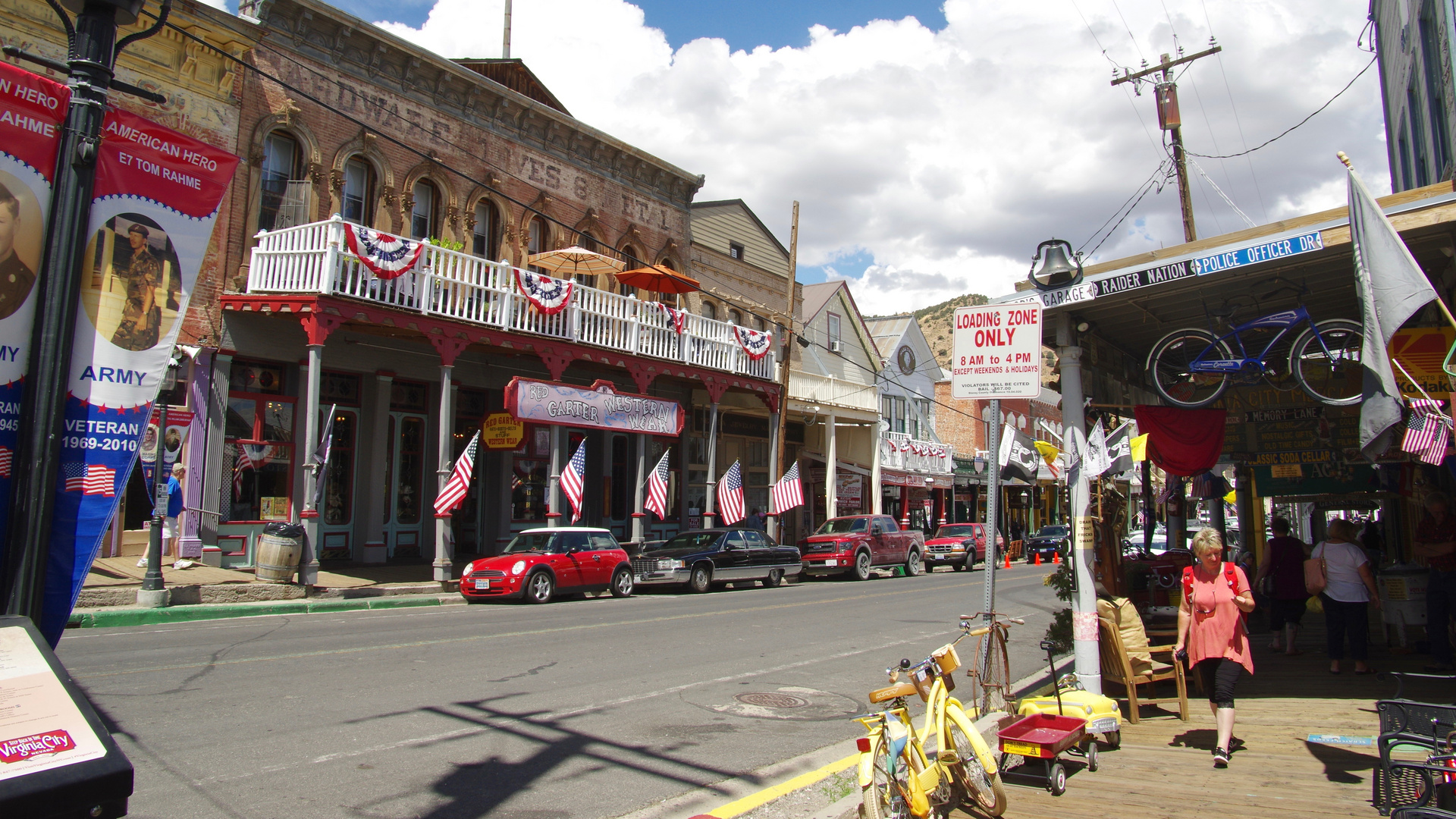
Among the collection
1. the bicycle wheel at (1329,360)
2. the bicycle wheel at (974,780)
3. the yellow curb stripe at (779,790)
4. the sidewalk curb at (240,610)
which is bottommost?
the yellow curb stripe at (779,790)

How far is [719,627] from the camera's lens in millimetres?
12820

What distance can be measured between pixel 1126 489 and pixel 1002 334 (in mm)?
7637

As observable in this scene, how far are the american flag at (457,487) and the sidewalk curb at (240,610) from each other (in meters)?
1.67

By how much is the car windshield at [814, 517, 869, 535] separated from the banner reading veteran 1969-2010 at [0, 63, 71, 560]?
22838 millimetres

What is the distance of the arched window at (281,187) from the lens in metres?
17.5

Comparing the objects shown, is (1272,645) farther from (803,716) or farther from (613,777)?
(613,777)

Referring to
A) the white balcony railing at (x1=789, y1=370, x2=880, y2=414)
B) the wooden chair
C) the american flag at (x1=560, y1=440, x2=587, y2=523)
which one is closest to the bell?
the wooden chair

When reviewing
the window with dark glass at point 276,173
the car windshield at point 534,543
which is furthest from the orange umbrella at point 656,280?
the car windshield at point 534,543

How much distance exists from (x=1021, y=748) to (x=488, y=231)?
19411 mm

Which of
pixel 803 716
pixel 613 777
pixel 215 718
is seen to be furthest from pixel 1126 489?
pixel 215 718

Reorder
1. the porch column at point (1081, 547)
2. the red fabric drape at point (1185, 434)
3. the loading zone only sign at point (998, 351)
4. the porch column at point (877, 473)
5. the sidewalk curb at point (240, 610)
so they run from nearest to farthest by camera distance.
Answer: the loading zone only sign at point (998, 351), the porch column at point (1081, 547), the red fabric drape at point (1185, 434), the sidewalk curb at point (240, 610), the porch column at point (877, 473)

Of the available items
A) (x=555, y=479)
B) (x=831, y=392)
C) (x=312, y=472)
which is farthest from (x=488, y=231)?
(x=831, y=392)

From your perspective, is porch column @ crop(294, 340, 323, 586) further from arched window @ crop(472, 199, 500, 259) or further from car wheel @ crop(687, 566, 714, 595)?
car wheel @ crop(687, 566, 714, 595)

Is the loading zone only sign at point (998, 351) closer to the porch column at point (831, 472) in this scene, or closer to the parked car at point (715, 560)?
the parked car at point (715, 560)
